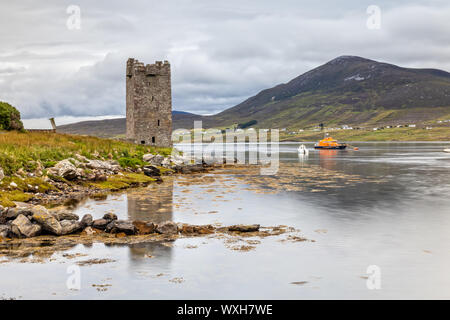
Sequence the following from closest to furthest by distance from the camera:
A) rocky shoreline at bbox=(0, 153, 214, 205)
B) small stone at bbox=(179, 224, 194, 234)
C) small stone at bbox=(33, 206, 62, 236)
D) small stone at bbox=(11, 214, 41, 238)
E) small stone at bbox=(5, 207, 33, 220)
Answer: small stone at bbox=(11, 214, 41, 238)
small stone at bbox=(33, 206, 62, 236)
small stone at bbox=(5, 207, 33, 220)
small stone at bbox=(179, 224, 194, 234)
rocky shoreline at bbox=(0, 153, 214, 205)

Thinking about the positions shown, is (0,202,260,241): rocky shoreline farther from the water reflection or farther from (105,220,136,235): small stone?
the water reflection

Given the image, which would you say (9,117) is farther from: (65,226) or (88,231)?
(88,231)

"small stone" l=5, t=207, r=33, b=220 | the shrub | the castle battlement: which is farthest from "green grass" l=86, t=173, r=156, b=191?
the castle battlement

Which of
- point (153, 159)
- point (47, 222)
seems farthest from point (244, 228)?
point (153, 159)

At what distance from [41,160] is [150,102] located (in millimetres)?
33571

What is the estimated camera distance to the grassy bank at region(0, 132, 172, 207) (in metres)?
23.0

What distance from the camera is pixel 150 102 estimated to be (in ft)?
202

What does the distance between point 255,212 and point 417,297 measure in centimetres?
1202

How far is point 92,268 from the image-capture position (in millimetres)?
12688

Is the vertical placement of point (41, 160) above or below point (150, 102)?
below

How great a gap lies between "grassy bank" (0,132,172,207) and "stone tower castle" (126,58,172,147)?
16.5 meters

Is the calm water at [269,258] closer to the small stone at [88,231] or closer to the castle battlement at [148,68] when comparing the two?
the small stone at [88,231]

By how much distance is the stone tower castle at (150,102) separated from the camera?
201ft

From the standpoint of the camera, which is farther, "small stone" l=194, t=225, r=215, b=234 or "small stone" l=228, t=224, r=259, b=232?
"small stone" l=228, t=224, r=259, b=232
